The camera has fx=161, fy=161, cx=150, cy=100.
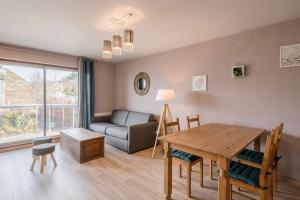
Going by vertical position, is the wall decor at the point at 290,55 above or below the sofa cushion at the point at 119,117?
above

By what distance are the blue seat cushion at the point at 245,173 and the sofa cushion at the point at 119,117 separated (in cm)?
323

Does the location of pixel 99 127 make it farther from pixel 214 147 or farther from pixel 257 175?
pixel 257 175

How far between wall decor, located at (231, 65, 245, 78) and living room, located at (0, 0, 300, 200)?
16mm

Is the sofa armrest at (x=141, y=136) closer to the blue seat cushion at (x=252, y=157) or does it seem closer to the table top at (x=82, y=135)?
the table top at (x=82, y=135)

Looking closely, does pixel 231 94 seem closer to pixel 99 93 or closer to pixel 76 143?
pixel 76 143

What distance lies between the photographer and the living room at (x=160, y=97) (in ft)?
6.44

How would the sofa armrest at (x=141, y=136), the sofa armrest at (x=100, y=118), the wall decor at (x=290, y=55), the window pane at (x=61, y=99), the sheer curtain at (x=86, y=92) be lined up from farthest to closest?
the sofa armrest at (x=100, y=118), the sheer curtain at (x=86, y=92), the window pane at (x=61, y=99), the sofa armrest at (x=141, y=136), the wall decor at (x=290, y=55)

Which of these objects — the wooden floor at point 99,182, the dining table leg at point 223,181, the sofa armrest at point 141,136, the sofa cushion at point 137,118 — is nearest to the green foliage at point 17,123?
the wooden floor at point 99,182

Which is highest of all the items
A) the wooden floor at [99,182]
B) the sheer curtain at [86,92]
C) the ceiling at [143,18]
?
the ceiling at [143,18]

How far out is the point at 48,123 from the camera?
14.3ft

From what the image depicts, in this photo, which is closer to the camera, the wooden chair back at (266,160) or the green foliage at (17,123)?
the wooden chair back at (266,160)

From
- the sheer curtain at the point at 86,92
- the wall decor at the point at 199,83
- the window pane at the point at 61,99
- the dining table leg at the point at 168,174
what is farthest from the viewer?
the sheer curtain at the point at 86,92

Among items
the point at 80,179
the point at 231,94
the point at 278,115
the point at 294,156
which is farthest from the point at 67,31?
the point at 294,156

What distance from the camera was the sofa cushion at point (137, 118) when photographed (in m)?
4.05
